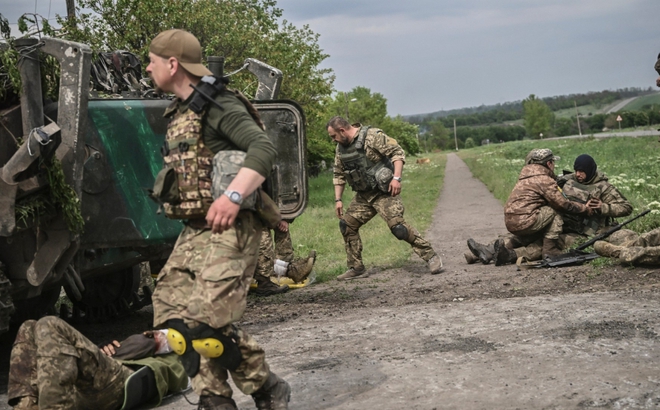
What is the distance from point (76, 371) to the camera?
192 inches

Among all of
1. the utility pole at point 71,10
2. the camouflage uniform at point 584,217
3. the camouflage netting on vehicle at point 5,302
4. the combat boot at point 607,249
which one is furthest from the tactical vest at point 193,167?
the utility pole at point 71,10

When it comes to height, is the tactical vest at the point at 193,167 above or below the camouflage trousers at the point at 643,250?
above

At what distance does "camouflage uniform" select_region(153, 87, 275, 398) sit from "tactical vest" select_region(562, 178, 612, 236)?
22.6 feet

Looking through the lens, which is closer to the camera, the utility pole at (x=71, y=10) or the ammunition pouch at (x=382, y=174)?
the ammunition pouch at (x=382, y=174)

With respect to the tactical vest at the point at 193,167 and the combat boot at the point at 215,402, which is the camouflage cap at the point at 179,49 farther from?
the combat boot at the point at 215,402

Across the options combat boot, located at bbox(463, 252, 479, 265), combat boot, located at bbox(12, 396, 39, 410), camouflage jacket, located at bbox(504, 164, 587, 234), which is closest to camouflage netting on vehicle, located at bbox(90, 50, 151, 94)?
combat boot, located at bbox(12, 396, 39, 410)

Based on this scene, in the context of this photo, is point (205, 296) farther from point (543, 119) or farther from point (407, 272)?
point (543, 119)

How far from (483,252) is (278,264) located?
2.47 meters

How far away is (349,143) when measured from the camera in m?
11.1

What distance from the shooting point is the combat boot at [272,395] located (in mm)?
4867

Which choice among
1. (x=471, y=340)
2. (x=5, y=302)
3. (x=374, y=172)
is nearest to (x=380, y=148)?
(x=374, y=172)

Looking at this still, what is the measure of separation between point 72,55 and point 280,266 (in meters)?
5.07

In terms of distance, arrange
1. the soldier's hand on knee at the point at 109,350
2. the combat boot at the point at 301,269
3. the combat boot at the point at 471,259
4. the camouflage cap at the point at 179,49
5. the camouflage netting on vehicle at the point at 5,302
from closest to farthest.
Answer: the camouflage cap at the point at 179,49 < the soldier's hand on knee at the point at 109,350 < the camouflage netting on vehicle at the point at 5,302 < the combat boot at the point at 301,269 < the combat boot at the point at 471,259

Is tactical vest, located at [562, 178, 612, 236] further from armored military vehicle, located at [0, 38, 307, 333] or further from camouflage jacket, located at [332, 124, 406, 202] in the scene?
armored military vehicle, located at [0, 38, 307, 333]
